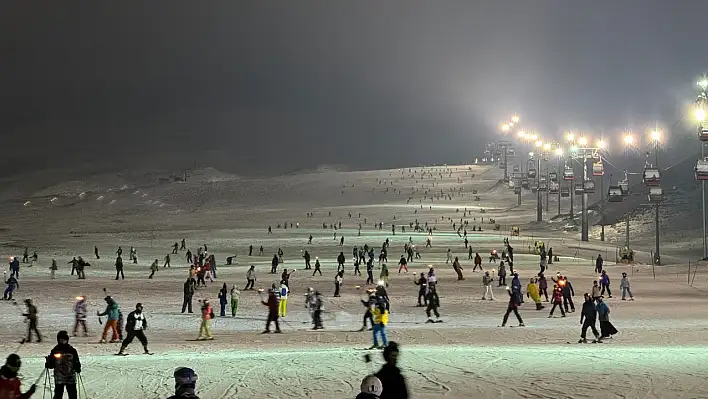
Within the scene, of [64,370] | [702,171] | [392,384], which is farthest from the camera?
[702,171]

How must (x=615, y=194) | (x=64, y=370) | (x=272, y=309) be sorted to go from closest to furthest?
(x=64, y=370) → (x=272, y=309) → (x=615, y=194)

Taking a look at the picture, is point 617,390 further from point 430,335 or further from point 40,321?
point 40,321

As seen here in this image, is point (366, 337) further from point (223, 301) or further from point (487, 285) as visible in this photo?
point (487, 285)

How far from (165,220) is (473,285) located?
6381 cm

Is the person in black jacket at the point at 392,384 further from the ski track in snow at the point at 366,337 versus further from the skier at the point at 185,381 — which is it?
the ski track in snow at the point at 366,337

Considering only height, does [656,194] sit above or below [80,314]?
above

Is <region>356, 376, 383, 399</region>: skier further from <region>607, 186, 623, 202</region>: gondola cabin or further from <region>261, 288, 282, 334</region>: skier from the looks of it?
<region>607, 186, 623, 202</region>: gondola cabin

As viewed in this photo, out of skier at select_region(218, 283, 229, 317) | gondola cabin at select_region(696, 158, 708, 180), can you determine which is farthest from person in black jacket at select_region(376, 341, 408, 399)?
gondola cabin at select_region(696, 158, 708, 180)

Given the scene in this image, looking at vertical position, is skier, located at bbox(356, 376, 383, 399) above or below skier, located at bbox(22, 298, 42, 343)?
above

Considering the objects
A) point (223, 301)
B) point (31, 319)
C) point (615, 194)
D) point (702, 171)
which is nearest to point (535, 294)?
point (223, 301)

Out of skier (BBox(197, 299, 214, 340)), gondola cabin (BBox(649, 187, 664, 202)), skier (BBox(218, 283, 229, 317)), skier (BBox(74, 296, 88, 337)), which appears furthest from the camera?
gondola cabin (BBox(649, 187, 664, 202))

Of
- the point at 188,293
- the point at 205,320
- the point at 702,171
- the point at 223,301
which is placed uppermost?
the point at 702,171

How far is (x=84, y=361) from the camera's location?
53.2ft

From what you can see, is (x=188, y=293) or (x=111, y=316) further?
(x=188, y=293)
